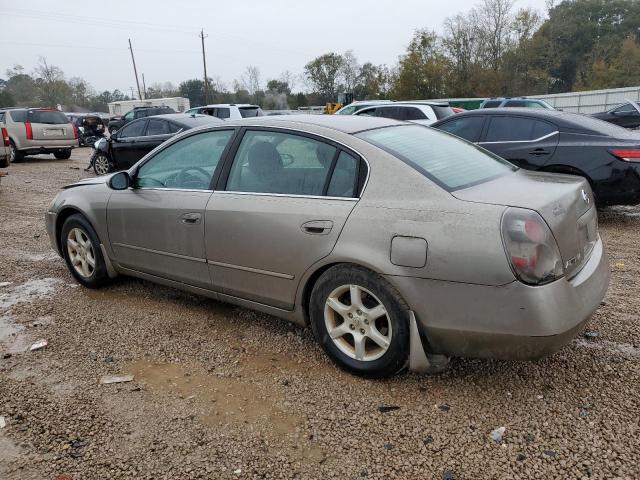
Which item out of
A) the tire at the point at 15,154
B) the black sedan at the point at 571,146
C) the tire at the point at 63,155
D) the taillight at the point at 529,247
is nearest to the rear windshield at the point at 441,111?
the black sedan at the point at 571,146

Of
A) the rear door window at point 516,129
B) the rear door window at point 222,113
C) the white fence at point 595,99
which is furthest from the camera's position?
the white fence at point 595,99

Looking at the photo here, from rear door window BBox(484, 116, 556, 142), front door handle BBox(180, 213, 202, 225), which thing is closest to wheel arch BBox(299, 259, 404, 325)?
front door handle BBox(180, 213, 202, 225)

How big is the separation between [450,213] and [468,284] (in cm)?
37

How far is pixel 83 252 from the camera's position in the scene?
4.73 metres

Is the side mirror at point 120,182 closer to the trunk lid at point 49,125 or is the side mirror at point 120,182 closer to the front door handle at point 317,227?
the front door handle at point 317,227

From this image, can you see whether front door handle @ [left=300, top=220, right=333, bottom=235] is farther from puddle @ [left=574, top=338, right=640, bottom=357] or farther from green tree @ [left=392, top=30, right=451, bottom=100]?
green tree @ [left=392, top=30, right=451, bottom=100]

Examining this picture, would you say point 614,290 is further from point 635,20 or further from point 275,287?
point 635,20

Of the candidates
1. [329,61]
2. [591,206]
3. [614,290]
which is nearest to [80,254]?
[591,206]

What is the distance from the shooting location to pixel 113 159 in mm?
11938

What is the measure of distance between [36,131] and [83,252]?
13.4 meters

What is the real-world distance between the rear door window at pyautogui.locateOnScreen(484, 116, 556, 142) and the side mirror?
195 inches

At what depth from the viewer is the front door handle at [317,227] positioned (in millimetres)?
2967

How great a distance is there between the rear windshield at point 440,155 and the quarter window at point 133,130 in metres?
9.08

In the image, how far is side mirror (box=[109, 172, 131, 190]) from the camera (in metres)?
4.16
